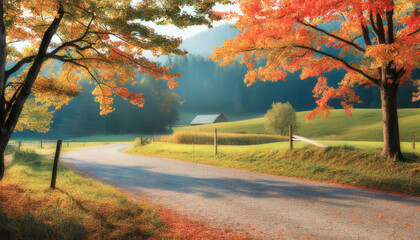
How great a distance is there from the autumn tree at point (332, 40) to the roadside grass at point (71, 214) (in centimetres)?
754

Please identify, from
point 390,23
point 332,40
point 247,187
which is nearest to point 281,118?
point 332,40

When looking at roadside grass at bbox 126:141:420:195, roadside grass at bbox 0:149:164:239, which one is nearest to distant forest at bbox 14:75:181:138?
roadside grass at bbox 126:141:420:195

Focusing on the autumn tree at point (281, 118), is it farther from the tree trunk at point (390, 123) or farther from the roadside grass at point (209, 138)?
the tree trunk at point (390, 123)

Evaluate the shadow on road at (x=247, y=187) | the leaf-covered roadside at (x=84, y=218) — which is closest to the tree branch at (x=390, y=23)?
the shadow on road at (x=247, y=187)

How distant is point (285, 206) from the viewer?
6.46 m

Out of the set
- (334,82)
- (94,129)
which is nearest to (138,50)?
(94,129)

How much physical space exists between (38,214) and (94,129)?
235 feet

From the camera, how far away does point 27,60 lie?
8156mm

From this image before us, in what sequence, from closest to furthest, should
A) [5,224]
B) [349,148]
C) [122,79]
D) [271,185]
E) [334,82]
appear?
1. [5,224]
2. [271,185]
3. [122,79]
4. [349,148]
5. [334,82]

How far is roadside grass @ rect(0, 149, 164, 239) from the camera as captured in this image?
4195mm

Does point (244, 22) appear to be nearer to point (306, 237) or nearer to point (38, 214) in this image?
point (306, 237)

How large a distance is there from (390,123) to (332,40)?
453 centimetres

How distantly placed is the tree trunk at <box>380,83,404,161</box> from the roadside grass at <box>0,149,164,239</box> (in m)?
10.3

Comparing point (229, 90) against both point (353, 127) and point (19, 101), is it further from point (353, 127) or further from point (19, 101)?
point (19, 101)
